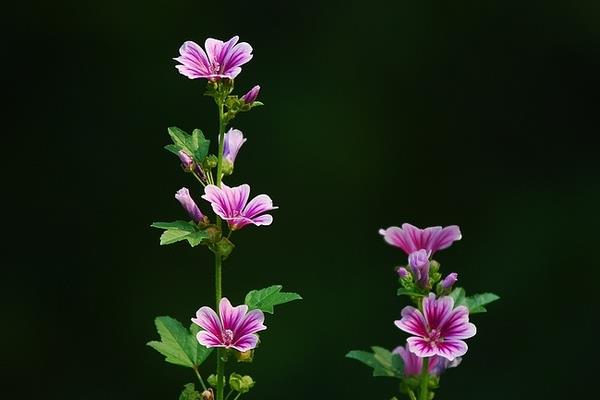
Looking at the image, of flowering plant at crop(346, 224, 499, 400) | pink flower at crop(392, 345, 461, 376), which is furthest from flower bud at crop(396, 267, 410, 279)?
pink flower at crop(392, 345, 461, 376)

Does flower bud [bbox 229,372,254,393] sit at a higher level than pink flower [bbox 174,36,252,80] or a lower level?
lower

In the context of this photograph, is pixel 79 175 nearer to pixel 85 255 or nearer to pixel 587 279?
pixel 85 255

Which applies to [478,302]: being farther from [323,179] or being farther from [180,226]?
[323,179]

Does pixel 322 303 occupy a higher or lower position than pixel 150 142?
lower

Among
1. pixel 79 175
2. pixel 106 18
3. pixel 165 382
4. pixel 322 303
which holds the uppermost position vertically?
pixel 106 18

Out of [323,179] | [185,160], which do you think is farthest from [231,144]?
[323,179]

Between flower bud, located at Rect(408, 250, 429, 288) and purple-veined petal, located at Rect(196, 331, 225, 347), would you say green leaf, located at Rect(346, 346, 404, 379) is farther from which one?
purple-veined petal, located at Rect(196, 331, 225, 347)

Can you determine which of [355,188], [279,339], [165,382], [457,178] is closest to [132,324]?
[165,382]
